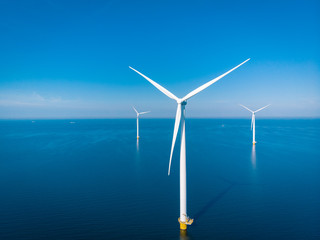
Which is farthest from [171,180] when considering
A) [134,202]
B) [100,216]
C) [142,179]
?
[100,216]

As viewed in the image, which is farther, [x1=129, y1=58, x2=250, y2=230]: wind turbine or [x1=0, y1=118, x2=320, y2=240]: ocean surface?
[x1=0, y1=118, x2=320, y2=240]: ocean surface

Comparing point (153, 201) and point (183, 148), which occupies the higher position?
point (183, 148)

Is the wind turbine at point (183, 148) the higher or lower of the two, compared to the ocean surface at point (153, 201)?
higher

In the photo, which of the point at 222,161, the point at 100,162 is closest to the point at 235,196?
the point at 222,161

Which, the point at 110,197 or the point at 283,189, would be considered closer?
the point at 110,197

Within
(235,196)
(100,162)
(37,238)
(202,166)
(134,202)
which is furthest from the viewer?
(100,162)

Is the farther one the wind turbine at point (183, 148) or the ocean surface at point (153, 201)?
the ocean surface at point (153, 201)

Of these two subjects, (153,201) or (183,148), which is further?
(153,201)

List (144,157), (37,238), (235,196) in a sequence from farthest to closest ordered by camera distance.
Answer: (144,157) < (235,196) < (37,238)

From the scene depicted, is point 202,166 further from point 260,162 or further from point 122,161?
point 122,161

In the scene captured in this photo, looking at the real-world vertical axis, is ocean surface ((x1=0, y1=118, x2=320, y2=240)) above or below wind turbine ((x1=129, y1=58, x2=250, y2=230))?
below
